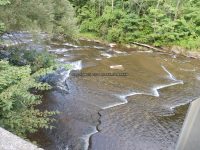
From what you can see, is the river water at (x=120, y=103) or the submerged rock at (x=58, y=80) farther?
the submerged rock at (x=58, y=80)

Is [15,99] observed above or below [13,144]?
below

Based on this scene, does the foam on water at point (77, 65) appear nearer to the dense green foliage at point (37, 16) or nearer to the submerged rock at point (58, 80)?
the submerged rock at point (58, 80)

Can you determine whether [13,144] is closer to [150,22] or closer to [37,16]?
[37,16]

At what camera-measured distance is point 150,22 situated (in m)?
22.2

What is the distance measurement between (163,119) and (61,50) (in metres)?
10.0

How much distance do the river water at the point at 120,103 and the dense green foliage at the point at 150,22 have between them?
4302 mm

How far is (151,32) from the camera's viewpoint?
22172 mm

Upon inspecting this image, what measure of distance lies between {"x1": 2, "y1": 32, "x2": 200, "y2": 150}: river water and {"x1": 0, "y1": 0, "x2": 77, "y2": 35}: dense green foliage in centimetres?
251

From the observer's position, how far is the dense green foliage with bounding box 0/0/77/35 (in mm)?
9866

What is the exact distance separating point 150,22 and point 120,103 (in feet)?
43.1

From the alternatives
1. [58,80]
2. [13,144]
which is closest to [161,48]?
[58,80]

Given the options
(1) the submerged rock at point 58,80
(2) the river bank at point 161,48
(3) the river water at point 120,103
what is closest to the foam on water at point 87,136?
(3) the river water at point 120,103

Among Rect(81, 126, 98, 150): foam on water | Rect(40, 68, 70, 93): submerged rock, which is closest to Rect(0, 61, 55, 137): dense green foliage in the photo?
Rect(81, 126, 98, 150): foam on water

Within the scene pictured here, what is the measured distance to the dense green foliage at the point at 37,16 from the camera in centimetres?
987
